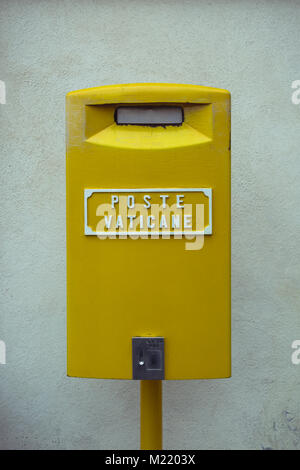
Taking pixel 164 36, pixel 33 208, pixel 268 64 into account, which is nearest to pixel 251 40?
pixel 268 64

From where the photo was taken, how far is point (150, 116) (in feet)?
4.47

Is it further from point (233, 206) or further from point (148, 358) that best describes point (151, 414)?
point (233, 206)

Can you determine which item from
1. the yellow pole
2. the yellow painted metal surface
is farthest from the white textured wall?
the yellow painted metal surface

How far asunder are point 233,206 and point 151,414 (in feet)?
3.57

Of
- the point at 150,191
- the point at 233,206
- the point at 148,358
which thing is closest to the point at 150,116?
the point at 150,191

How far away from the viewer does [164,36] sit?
6.82 ft

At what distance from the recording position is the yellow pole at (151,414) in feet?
5.37

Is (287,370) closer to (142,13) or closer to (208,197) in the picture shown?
(208,197)

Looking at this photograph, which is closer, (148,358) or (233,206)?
(148,358)

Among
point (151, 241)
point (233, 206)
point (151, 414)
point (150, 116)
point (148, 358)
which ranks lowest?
point (151, 414)

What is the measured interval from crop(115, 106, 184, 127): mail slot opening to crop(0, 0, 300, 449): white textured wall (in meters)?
Answer: 0.80

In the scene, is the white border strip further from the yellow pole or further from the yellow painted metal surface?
the yellow pole

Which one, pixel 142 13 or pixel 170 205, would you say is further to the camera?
pixel 142 13

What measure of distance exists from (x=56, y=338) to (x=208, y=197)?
1.26 m
